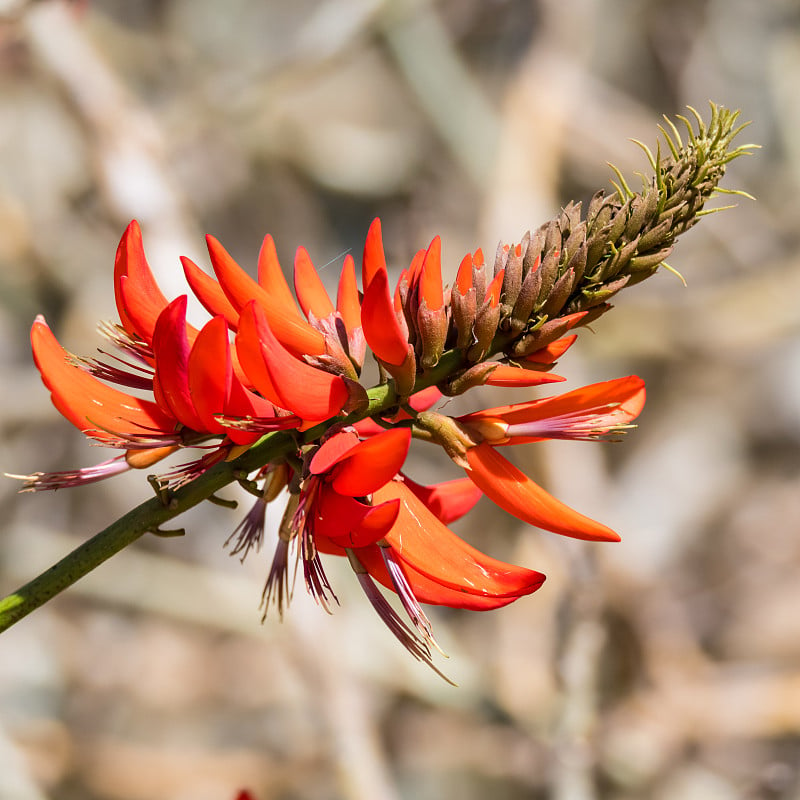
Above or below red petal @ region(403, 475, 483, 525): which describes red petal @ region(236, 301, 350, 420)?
above

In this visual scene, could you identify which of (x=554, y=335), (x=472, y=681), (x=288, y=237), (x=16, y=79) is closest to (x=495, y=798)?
(x=472, y=681)

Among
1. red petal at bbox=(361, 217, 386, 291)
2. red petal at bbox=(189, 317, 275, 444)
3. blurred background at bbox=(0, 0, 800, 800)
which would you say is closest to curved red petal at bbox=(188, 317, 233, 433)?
red petal at bbox=(189, 317, 275, 444)

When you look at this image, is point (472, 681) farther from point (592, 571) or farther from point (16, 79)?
point (16, 79)

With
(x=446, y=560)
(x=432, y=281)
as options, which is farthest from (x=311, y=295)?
(x=446, y=560)

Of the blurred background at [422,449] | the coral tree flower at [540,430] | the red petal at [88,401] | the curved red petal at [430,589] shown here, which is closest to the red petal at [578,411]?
the coral tree flower at [540,430]

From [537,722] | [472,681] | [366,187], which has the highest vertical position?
[366,187]

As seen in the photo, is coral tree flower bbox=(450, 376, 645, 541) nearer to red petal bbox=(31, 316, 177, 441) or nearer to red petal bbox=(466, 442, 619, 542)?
red petal bbox=(466, 442, 619, 542)

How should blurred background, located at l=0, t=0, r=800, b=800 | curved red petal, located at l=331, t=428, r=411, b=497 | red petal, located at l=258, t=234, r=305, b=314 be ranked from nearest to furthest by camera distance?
curved red petal, located at l=331, t=428, r=411, b=497 < red petal, located at l=258, t=234, r=305, b=314 < blurred background, located at l=0, t=0, r=800, b=800
